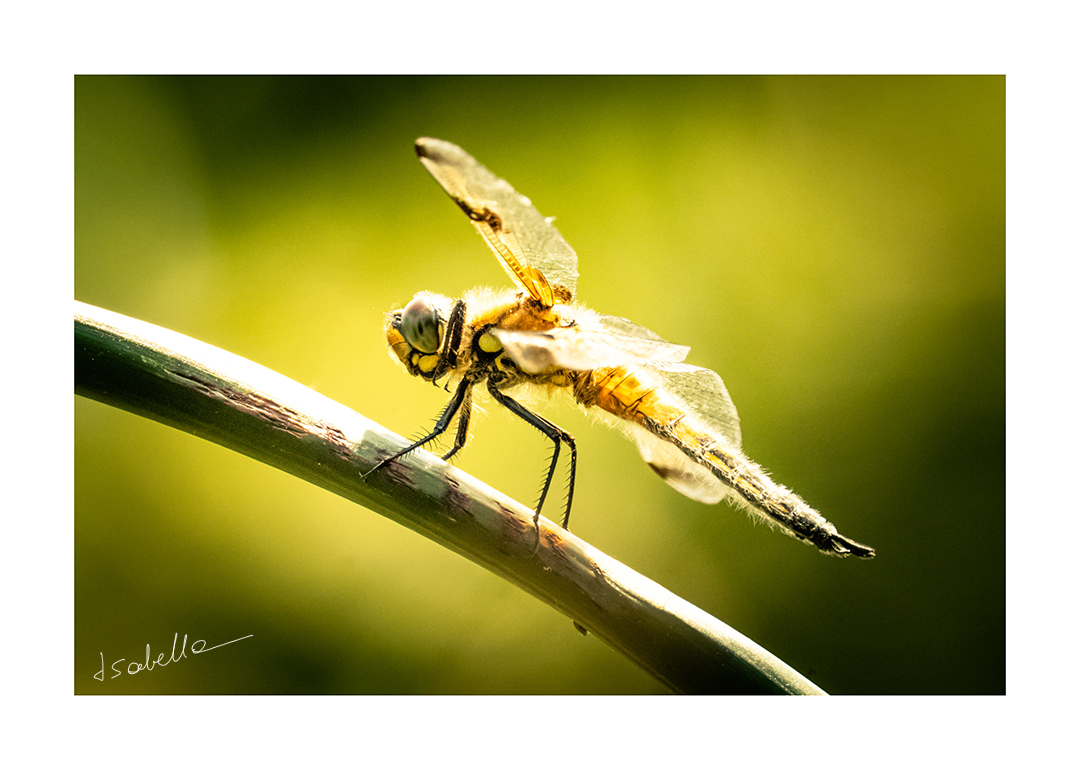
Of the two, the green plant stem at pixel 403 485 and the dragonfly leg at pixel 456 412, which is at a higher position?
the dragonfly leg at pixel 456 412

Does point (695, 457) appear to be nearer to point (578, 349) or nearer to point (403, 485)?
point (578, 349)

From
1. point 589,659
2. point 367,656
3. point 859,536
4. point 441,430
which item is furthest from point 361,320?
point 859,536

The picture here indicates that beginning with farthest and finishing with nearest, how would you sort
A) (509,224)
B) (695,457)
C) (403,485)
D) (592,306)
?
1. (592,306)
2. (695,457)
3. (509,224)
4. (403,485)

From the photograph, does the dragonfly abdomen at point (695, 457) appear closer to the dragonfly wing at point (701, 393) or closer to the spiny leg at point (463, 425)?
the dragonfly wing at point (701, 393)

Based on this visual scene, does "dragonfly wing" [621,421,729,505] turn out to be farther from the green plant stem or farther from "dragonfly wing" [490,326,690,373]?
the green plant stem

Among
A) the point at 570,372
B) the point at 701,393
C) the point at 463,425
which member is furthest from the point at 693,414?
the point at 463,425
